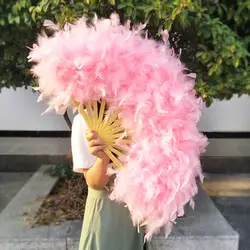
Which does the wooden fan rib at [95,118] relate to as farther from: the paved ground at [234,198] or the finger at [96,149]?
the paved ground at [234,198]

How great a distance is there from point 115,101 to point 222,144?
578 centimetres

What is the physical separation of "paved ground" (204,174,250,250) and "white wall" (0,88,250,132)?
0.92 meters

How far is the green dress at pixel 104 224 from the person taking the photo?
1.97 metres

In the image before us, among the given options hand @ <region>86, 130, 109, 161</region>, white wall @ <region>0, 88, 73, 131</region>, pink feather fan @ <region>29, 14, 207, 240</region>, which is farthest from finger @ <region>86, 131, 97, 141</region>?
white wall @ <region>0, 88, 73, 131</region>

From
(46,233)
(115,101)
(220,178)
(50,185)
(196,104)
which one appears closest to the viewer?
(115,101)

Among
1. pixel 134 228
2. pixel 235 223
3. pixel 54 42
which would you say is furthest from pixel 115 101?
pixel 235 223

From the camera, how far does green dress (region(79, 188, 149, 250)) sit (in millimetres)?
1972

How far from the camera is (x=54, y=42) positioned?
5.57 feet

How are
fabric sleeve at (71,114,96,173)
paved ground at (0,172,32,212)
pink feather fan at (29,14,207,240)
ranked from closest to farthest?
pink feather fan at (29,14,207,240)
fabric sleeve at (71,114,96,173)
paved ground at (0,172,32,212)

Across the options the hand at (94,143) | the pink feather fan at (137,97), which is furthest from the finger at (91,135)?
the pink feather fan at (137,97)

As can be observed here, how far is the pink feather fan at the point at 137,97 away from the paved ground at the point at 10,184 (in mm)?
4046

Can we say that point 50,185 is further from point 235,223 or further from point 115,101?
point 115,101

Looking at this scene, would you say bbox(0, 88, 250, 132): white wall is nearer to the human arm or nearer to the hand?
the human arm

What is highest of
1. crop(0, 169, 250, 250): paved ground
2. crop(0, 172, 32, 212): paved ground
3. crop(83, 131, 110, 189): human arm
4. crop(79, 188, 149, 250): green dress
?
crop(83, 131, 110, 189): human arm
